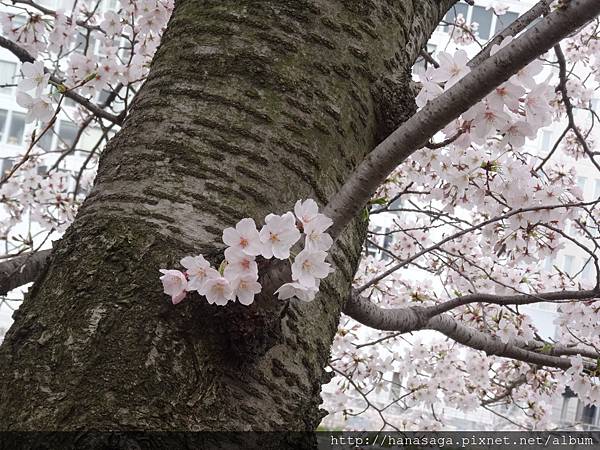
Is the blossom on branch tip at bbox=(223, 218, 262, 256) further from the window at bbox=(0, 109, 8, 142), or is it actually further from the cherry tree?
the window at bbox=(0, 109, 8, 142)

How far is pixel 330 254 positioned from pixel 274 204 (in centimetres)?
18

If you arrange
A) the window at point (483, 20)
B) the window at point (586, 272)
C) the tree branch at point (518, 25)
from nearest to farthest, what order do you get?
the tree branch at point (518, 25)
the window at point (586, 272)
the window at point (483, 20)

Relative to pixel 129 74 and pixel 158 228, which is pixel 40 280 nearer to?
pixel 158 228

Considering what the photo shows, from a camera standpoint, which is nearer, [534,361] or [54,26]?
[534,361]

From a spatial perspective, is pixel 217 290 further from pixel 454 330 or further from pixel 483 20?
pixel 483 20

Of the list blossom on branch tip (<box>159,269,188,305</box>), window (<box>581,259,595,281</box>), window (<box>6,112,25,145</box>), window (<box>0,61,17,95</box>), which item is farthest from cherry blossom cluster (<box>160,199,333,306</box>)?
window (<box>6,112,25,145</box>)

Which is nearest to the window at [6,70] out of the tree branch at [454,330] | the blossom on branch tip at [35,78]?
the blossom on branch tip at [35,78]

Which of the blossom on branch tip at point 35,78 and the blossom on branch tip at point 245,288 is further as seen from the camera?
the blossom on branch tip at point 35,78

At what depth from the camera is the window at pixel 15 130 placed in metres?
16.6

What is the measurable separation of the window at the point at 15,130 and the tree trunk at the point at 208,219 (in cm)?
1698

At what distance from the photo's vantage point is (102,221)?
41.6 inches

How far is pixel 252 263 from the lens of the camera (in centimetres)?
95

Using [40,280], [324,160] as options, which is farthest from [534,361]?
[40,280]

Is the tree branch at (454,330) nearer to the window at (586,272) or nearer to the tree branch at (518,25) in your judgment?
the window at (586,272)
